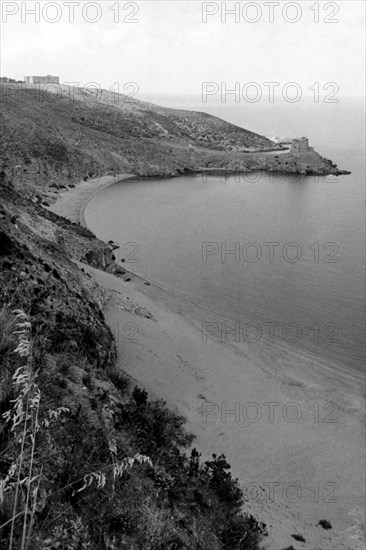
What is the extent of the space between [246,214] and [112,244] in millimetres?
18562

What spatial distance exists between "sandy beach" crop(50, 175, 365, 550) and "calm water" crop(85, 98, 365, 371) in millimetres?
A: 3350

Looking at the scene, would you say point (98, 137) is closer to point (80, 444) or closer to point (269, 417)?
point (269, 417)

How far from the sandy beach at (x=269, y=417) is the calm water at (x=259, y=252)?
3.35 m

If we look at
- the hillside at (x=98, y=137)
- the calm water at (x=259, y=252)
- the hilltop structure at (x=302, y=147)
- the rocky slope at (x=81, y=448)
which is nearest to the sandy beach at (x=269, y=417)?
the rocky slope at (x=81, y=448)

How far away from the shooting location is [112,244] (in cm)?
3578

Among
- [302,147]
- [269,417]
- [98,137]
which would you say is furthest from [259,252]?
[302,147]

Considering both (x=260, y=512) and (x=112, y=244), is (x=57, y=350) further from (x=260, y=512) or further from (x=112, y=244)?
(x=112, y=244)

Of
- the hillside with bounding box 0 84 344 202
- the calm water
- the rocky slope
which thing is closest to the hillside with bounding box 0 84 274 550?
the rocky slope

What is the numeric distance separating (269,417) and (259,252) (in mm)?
22274

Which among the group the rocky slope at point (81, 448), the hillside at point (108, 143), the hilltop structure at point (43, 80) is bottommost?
the rocky slope at point (81, 448)

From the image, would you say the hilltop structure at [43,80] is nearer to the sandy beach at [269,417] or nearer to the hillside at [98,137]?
the hillside at [98,137]

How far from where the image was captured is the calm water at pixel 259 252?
74.9 ft

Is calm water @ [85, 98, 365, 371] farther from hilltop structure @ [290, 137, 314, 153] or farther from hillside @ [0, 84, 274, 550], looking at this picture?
hilltop structure @ [290, 137, 314, 153]

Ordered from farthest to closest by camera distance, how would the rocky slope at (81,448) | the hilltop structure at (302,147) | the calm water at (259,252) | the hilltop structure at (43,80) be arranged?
the hilltop structure at (43,80)
the hilltop structure at (302,147)
the calm water at (259,252)
the rocky slope at (81,448)
